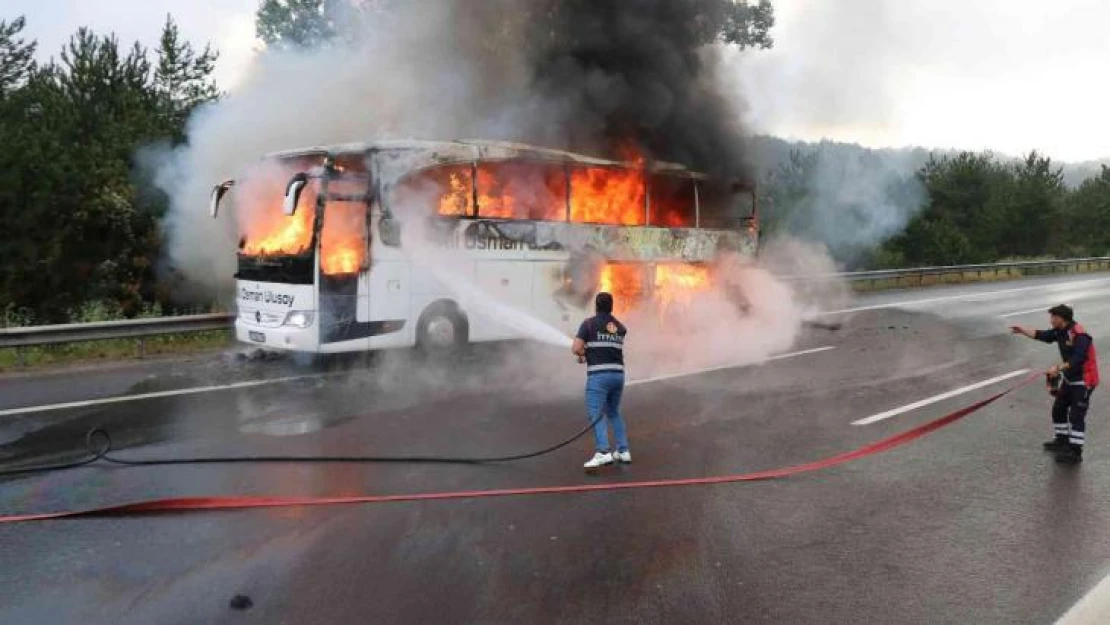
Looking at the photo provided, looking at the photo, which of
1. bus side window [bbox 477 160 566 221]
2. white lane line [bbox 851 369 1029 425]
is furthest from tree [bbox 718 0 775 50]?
white lane line [bbox 851 369 1029 425]

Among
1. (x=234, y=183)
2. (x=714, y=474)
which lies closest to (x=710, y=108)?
(x=234, y=183)

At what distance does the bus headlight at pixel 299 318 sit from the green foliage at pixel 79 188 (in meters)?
7.22

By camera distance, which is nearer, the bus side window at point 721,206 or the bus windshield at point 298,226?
the bus windshield at point 298,226

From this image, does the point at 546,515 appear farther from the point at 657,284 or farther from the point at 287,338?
the point at 657,284

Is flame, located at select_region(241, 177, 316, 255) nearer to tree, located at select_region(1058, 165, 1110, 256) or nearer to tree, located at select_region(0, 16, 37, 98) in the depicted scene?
tree, located at select_region(0, 16, 37, 98)

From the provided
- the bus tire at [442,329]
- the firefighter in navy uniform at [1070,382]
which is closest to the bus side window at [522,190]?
the bus tire at [442,329]

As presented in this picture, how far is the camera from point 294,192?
33.8 feet

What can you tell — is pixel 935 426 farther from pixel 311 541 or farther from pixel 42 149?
pixel 42 149

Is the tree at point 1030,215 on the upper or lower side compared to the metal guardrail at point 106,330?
upper

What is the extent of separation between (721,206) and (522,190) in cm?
488

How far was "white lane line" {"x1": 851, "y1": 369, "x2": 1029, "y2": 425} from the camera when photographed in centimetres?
891

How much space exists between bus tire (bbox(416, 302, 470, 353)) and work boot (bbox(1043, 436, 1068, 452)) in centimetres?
746

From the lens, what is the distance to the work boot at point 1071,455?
730 cm

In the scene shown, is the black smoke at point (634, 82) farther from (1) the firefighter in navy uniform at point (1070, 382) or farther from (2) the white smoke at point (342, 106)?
(1) the firefighter in navy uniform at point (1070, 382)
